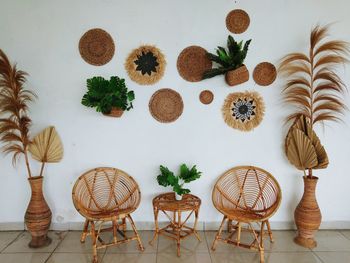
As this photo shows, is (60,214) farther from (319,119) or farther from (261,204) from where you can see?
(319,119)

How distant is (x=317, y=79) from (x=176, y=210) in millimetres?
1905

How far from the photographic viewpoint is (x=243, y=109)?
2.71 m

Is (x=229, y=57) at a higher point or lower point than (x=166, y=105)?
higher

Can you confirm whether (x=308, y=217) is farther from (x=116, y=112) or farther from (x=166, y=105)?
(x=116, y=112)

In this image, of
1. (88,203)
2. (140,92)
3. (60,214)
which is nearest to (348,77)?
(140,92)

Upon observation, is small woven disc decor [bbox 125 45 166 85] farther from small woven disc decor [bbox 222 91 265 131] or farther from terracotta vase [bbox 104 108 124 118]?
small woven disc decor [bbox 222 91 265 131]

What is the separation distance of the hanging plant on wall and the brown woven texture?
297mm

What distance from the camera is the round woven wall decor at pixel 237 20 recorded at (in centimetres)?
264

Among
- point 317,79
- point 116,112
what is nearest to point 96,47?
point 116,112

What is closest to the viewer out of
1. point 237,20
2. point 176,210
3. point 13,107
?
point 176,210

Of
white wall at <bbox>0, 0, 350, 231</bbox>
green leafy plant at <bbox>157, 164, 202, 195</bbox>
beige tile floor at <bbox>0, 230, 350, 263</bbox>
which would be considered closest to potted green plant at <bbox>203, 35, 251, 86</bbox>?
white wall at <bbox>0, 0, 350, 231</bbox>

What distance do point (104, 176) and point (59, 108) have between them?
0.84 m

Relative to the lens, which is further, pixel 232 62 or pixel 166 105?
pixel 166 105

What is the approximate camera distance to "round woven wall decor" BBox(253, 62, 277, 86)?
2.69m
